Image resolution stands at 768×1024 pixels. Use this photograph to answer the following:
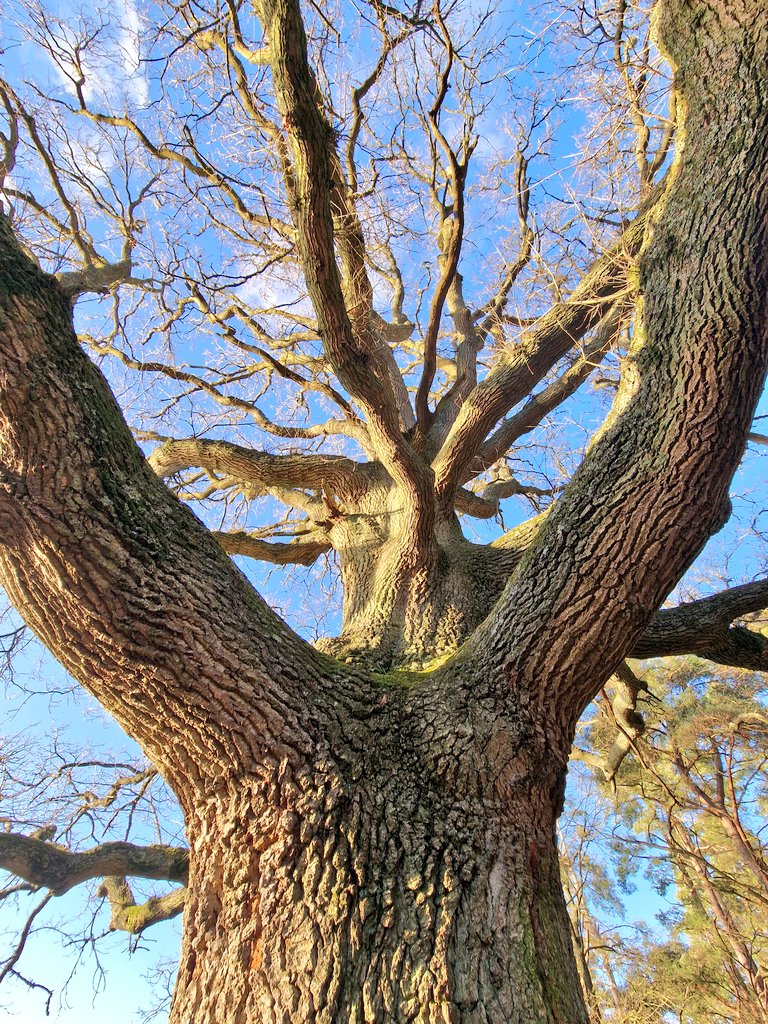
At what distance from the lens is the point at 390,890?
1563 millimetres

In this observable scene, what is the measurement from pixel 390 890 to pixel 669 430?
1.64m

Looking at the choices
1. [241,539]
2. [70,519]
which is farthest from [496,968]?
[241,539]

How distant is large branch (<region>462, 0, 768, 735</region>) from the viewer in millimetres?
1785

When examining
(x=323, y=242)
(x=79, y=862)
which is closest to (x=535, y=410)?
(x=323, y=242)

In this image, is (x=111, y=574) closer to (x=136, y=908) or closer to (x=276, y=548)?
(x=276, y=548)

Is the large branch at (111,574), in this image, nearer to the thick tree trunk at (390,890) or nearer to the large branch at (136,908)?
the thick tree trunk at (390,890)

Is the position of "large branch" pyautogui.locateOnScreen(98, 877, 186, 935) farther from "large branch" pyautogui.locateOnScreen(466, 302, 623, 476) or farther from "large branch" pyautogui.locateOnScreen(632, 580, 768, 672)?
"large branch" pyautogui.locateOnScreen(466, 302, 623, 476)

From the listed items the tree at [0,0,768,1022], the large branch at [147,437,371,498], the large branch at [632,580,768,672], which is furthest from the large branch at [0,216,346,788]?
the large branch at [147,437,371,498]

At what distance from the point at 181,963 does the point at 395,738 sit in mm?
873

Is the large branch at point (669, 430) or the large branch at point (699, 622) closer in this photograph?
the large branch at point (669, 430)

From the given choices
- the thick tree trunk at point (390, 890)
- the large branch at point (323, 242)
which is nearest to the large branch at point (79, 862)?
the thick tree trunk at point (390, 890)

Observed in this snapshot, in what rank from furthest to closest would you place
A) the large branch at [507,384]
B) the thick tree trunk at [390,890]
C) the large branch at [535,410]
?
the large branch at [535,410]
the large branch at [507,384]
the thick tree trunk at [390,890]

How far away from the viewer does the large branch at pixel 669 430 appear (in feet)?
5.86

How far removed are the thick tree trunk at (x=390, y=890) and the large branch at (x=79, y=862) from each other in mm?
1556
